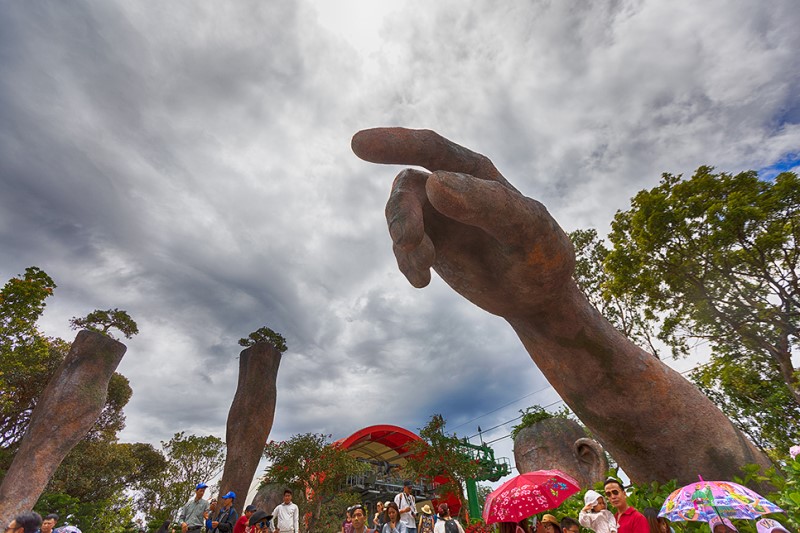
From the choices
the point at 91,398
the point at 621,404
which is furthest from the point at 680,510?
the point at 91,398

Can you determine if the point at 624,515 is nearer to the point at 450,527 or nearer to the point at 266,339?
the point at 450,527

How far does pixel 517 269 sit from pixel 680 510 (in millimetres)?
2358

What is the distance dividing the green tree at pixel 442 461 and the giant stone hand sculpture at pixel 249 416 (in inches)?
250

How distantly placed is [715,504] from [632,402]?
1.39m

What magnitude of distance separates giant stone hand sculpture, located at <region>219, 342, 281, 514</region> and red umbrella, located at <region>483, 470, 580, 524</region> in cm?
923

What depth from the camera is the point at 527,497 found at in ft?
14.7

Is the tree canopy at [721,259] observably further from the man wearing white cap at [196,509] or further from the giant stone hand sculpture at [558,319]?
the man wearing white cap at [196,509]

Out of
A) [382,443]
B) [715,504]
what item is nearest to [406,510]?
[715,504]

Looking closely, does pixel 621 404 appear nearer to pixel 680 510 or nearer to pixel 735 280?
pixel 680 510

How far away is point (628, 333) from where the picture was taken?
14086mm

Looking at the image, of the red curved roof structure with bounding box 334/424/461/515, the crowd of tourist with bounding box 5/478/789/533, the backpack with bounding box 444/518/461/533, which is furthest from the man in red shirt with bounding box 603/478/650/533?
the red curved roof structure with bounding box 334/424/461/515

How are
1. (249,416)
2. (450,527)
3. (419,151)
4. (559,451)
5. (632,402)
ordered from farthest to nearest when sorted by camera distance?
(249,416), (559,451), (450,527), (632,402), (419,151)

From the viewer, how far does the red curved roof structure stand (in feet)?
71.4

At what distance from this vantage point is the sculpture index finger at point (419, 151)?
3.98 meters
